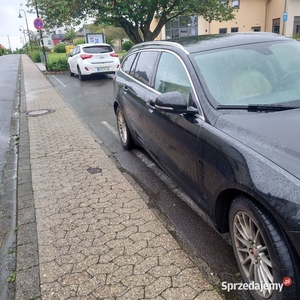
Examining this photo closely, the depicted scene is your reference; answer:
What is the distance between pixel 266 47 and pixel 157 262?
2289 millimetres

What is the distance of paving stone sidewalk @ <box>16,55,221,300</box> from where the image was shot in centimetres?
238

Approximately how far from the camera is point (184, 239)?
2.92 meters

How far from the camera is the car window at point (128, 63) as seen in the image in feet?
15.8

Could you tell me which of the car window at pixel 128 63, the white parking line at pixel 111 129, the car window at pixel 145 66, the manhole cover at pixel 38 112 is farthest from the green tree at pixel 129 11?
the car window at pixel 145 66

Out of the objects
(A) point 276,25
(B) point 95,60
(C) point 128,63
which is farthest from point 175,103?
(A) point 276,25

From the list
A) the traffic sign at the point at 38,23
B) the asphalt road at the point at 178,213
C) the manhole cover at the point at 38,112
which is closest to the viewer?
the asphalt road at the point at 178,213

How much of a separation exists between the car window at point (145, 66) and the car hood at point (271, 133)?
168cm

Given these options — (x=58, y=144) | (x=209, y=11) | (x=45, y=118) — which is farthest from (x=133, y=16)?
(x=58, y=144)

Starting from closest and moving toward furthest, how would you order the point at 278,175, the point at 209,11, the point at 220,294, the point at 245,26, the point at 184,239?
the point at 278,175 → the point at 220,294 → the point at 184,239 → the point at 209,11 → the point at 245,26

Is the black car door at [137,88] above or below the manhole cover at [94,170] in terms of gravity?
above

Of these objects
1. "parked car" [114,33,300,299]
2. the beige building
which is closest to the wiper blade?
"parked car" [114,33,300,299]

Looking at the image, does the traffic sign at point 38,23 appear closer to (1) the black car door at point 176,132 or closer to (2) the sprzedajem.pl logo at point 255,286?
(1) the black car door at point 176,132

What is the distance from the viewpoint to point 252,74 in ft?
9.25

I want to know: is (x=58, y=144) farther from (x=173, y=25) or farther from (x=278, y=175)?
(x=173, y=25)
